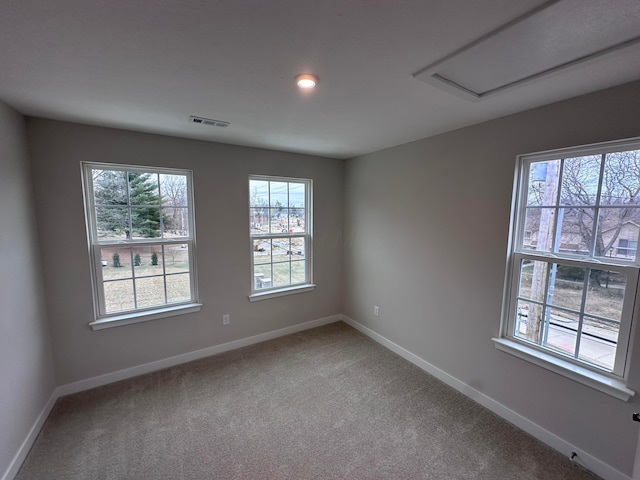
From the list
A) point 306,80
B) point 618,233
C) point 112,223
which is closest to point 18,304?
point 112,223

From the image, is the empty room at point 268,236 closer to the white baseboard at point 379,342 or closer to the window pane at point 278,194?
the white baseboard at point 379,342

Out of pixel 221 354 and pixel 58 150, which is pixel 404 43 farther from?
pixel 221 354

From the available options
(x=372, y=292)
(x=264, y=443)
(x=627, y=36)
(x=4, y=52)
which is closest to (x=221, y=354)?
(x=264, y=443)

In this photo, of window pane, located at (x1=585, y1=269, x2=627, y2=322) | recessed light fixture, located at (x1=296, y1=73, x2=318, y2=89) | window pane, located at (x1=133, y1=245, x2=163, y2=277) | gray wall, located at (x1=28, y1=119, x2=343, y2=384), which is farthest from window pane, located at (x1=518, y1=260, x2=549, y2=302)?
window pane, located at (x1=133, y1=245, x2=163, y2=277)

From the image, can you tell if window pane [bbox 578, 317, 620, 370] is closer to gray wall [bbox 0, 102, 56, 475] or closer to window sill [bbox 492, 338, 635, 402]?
window sill [bbox 492, 338, 635, 402]

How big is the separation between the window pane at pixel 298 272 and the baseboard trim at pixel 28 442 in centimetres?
239

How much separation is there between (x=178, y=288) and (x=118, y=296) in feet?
1.62

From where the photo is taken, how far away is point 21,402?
176cm

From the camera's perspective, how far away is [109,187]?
2.40 meters

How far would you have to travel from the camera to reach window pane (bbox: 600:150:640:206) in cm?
154

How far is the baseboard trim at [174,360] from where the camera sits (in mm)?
2363

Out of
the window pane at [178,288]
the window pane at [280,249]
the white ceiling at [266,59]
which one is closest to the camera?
the white ceiling at [266,59]

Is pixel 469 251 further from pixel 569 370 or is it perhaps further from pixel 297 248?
pixel 297 248

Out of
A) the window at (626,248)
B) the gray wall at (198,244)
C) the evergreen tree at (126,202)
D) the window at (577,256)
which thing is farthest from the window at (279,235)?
the window at (626,248)
